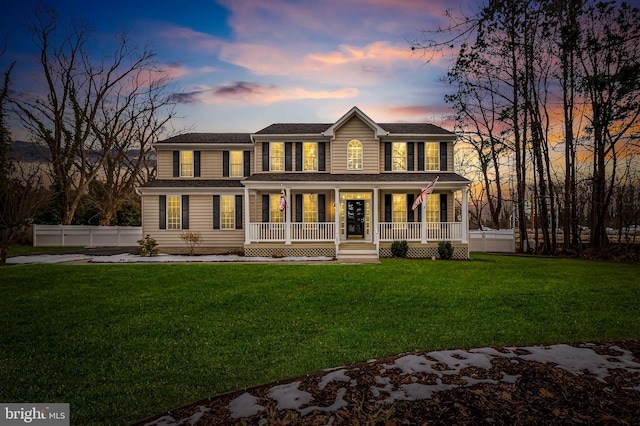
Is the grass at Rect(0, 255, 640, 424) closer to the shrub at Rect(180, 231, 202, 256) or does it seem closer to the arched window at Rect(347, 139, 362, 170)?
the shrub at Rect(180, 231, 202, 256)

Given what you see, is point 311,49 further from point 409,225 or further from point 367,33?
point 409,225

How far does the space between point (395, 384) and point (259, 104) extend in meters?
21.8

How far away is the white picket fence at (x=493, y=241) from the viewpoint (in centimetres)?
2292

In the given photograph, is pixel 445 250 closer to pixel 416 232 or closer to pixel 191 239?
pixel 416 232

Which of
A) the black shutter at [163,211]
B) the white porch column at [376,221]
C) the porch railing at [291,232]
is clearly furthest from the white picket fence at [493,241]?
the black shutter at [163,211]

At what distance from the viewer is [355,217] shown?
1978 centimetres

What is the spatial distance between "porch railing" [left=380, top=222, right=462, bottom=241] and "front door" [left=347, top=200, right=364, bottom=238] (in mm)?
1558

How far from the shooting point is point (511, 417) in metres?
2.99

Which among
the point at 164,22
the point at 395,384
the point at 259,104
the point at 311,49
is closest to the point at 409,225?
the point at 311,49

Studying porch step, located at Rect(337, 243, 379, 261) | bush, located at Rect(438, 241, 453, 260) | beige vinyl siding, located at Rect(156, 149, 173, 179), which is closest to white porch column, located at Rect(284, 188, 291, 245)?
porch step, located at Rect(337, 243, 379, 261)

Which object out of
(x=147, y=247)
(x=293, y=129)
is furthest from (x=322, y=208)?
(x=147, y=247)

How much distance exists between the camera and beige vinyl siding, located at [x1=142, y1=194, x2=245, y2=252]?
19.8 metres

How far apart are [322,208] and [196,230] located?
22.5 feet

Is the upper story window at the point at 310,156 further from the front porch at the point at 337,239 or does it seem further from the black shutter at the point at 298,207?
the front porch at the point at 337,239
